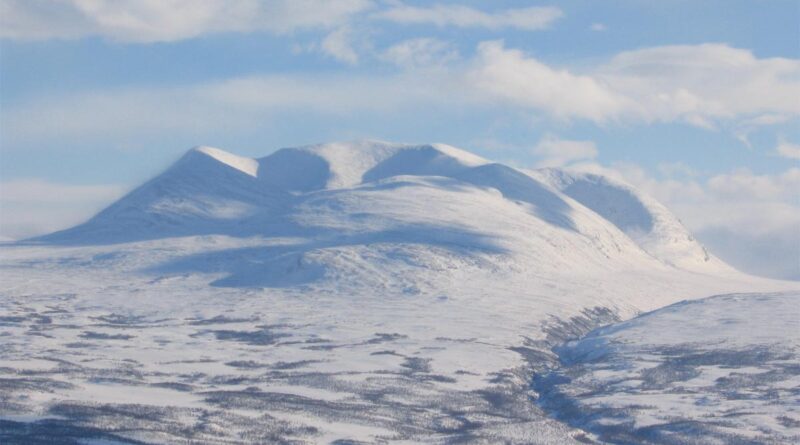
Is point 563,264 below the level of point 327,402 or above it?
above

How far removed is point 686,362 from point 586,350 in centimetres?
1478

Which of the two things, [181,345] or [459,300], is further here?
[459,300]

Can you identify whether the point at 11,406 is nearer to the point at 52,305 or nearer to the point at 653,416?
the point at 653,416

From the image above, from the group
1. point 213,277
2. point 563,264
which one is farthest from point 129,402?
point 563,264

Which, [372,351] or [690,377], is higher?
[690,377]

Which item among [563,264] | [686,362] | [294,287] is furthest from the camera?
[563,264]

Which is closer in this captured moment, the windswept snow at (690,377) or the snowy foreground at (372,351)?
the snowy foreground at (372,351)

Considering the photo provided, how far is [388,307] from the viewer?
503ft

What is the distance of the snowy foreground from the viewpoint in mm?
72750

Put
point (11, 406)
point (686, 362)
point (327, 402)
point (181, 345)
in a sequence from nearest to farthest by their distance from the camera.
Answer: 1. point (11, 406)
2. point (327, 402)
3. point (686, 362)
4. point (181, 345)

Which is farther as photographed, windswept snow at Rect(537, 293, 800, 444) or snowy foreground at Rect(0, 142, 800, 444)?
windswept snow at Rect(537, 293, 800, 444)

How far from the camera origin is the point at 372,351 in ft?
376

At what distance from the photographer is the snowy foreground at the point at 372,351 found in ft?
239

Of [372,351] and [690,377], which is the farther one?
[372,351]
